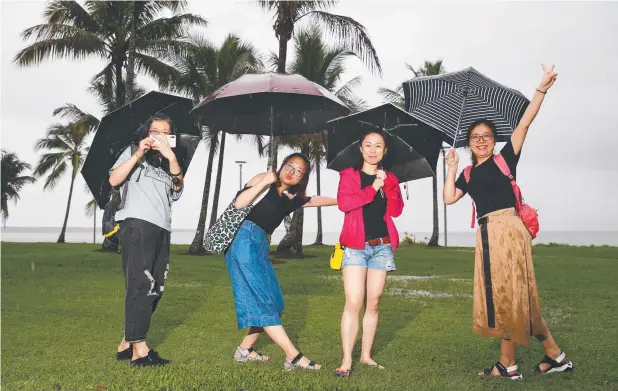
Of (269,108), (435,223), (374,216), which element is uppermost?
(269,108)

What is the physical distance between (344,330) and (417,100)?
2.43 meters

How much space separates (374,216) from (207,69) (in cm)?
2630

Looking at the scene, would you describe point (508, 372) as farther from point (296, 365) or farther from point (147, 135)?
point (147, 135)

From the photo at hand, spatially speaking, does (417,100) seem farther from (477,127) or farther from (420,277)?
(420,277)

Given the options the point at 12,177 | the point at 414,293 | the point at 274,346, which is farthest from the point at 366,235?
the point at 12,177

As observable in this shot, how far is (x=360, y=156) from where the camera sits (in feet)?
20.4

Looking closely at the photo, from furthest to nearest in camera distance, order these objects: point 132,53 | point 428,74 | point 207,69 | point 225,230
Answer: point 428,74 → point 207,69 → point 132,53 → point 225,230

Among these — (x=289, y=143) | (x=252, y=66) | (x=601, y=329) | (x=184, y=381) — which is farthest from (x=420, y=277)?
(x=289, y=143)

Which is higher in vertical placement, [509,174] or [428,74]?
[428,74]

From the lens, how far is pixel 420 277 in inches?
702

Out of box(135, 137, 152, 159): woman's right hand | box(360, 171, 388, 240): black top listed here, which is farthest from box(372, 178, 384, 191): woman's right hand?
box(135, 137, 152, 159): woman's right hand

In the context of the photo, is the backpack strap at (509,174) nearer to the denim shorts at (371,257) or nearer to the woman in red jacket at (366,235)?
the woman in red jacket at (366,235)

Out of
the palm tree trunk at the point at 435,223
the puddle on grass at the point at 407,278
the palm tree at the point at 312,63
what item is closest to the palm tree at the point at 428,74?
the palm tree trunk at the point at 435,223

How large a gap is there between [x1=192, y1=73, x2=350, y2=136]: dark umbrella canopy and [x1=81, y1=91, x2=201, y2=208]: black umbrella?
2.11 feet
